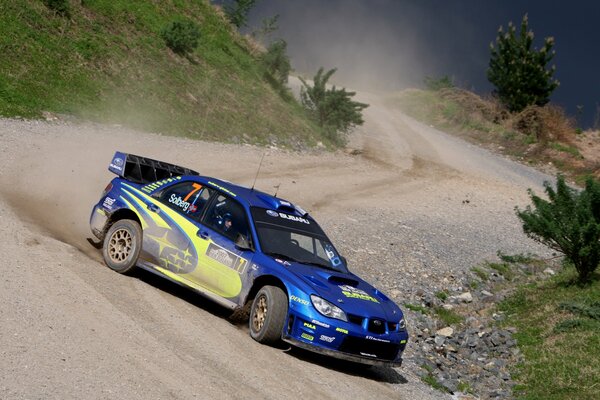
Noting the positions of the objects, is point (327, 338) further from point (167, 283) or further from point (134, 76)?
point (134, 76)

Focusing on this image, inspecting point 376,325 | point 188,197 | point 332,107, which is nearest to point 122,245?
point 188,197

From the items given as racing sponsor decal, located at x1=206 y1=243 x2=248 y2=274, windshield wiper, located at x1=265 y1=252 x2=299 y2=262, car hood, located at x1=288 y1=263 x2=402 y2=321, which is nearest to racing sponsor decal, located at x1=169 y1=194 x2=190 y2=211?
racing sponsor decal, located at x1=206 y1=243 x2=248 y2=274

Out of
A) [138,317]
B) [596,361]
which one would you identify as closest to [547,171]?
[596,361]

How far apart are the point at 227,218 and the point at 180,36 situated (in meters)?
23.9

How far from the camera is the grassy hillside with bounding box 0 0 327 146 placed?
23672 millimetres

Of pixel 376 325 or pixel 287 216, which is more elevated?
pixel 287 216

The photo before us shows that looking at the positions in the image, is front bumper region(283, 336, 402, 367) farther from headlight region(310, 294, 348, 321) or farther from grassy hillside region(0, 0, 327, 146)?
grassy hillside region(0, 0, 327, 146)

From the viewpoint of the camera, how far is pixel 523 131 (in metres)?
45.3

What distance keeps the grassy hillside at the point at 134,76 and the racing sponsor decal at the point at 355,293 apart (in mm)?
13686

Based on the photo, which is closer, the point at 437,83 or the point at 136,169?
the point at 136,169

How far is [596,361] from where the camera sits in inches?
428

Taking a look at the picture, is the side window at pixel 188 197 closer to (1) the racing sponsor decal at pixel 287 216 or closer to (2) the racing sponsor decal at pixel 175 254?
(2) the racing sponsor decal at pixel 175 254

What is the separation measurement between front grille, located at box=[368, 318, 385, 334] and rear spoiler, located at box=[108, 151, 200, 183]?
4.37m

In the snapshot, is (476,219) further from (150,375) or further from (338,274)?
(150,375)
